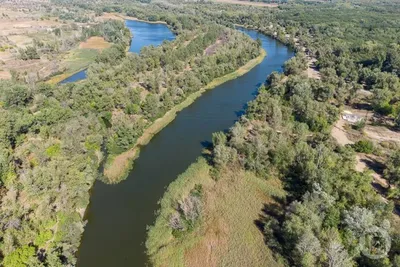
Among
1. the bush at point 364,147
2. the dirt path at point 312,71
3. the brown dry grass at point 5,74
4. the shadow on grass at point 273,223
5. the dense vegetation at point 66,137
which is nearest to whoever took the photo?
the shadow on grass at point 273,223

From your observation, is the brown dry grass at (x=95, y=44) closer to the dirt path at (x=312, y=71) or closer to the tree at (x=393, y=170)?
the dirt path at (x=312, y=71)

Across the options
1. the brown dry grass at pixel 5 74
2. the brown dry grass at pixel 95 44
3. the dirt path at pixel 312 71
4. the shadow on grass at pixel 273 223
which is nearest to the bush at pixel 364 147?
the shadow on grass at pixel 273 223

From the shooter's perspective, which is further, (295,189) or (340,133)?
(340,133)

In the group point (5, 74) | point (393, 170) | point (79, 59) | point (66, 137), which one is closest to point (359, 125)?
point (393, 170)

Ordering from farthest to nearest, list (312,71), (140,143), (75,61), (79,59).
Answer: (79,59), (75,61), (312,71), (140,143)

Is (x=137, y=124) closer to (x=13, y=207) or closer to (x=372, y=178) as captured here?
(x=13, y=207)

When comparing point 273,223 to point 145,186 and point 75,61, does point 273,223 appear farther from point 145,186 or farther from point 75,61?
point 75,61

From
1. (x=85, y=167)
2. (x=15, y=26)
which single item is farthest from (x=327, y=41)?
(x=15, y=26)
